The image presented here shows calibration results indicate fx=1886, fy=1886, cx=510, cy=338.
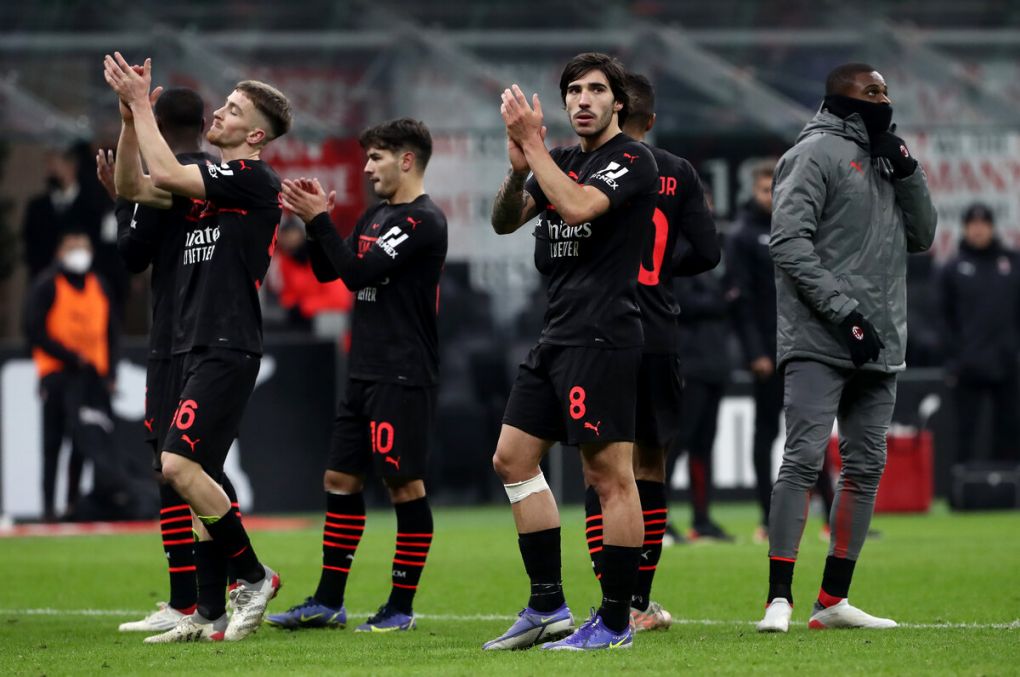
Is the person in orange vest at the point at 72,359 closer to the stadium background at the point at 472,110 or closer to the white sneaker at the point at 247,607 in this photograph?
the stadium background at the point at 472,110

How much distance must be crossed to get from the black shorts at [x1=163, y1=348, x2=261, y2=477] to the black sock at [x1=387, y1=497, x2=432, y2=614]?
952 mm

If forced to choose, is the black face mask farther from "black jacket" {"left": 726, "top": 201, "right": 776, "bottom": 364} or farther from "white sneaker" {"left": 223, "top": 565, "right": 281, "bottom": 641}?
"black jacket" {"left": 726, "top": 201, "right": 776, "bottom": 364}

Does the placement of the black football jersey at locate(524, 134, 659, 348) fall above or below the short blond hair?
below

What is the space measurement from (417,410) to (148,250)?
1.31 meters

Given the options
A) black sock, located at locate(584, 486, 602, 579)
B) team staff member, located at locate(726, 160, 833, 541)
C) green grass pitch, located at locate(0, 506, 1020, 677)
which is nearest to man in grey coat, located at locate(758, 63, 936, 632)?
green grass pitch, located at locate(0, 506, 1020, 677)

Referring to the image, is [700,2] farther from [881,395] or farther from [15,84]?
[881,395]

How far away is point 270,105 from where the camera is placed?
773 centimetres

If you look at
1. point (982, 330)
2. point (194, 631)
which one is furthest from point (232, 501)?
point (982, 330)

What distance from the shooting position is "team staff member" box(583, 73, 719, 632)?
25.1 feet

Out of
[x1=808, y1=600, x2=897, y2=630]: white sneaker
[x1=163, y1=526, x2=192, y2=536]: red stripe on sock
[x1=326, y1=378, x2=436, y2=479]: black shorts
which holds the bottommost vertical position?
[x1=808, y1=600, x2=897, y2=630]: white sneaker

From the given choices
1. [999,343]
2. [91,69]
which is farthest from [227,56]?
[999,343]

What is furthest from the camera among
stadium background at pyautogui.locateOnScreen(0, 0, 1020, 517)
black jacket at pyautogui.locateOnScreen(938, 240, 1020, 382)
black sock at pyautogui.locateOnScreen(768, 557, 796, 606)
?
stadium background at pyautogui.locateOnScreen(0, 0, 1020, 517)

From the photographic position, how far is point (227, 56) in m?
18.2

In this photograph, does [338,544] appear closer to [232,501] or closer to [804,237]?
[232,501]
